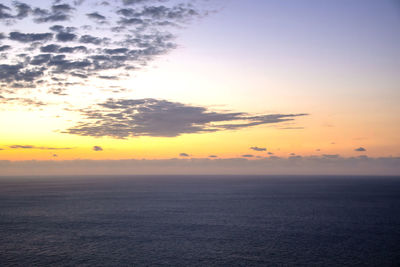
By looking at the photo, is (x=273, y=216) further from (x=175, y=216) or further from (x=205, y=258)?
(x=205, y=258)

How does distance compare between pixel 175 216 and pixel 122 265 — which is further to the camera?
pixel 175 216

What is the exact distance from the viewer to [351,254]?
58.4m

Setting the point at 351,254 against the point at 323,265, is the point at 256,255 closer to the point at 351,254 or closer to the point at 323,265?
the point at 323,265

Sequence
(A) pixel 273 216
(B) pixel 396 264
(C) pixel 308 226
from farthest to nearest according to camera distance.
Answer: (A) pixel 273 216, (C) pixel 308 226, (B) pixel 396 264

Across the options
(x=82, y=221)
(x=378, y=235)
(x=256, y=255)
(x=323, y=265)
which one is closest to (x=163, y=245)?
(x=256, y=255)

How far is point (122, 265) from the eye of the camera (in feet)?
175

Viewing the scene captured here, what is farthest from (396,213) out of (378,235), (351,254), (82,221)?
(82,221)

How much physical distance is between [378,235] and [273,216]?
111ft

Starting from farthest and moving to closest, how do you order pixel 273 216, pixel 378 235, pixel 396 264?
pixel 273 216 < pixel 378 235 < pixel 396 264

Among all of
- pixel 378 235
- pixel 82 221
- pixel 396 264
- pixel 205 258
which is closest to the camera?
pixel 396 264

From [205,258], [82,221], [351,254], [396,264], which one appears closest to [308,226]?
[351,254]

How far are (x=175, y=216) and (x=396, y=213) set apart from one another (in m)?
80.8

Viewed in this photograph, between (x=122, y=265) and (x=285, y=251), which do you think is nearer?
(x=122, y=265)

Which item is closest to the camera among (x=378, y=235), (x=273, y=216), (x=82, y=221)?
(x=378, y=235)
